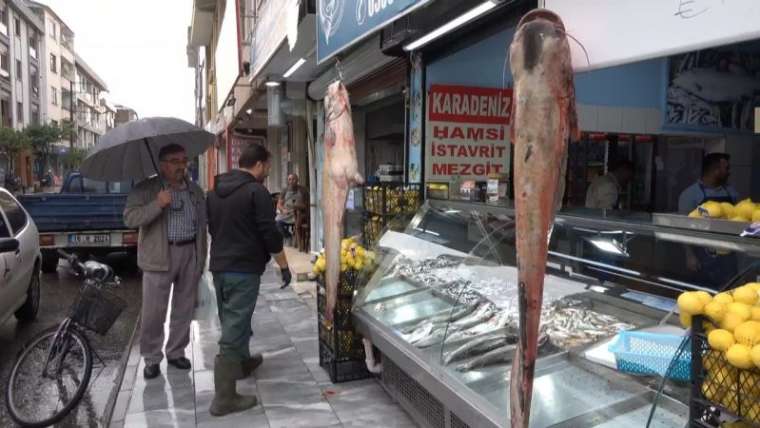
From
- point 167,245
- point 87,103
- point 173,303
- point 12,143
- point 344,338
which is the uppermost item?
point 87,103

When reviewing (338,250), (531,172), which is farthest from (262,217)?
(531,172)

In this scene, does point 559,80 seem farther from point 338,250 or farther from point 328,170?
point 338,250

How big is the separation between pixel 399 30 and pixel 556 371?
3790 mm

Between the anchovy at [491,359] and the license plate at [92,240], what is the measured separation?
883 centimetres

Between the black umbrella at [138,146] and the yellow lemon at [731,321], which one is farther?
the black umbrella at [138,146]

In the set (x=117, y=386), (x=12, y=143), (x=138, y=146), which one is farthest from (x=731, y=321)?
(x=12, y=143)

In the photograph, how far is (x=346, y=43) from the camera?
5.53 metres

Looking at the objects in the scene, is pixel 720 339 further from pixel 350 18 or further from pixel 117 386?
pixel 117 386

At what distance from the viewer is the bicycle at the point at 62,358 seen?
14.7 feet

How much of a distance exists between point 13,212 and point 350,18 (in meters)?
4.85

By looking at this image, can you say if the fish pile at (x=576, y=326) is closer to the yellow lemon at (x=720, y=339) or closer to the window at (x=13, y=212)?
the yellow lemon at (x=720, y=339)

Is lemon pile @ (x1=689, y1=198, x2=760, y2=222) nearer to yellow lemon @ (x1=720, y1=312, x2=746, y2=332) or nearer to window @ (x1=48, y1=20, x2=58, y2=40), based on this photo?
yellow lemon @ (x1=720, y1=312, x2=746, y2=332)

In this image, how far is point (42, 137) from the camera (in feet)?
132

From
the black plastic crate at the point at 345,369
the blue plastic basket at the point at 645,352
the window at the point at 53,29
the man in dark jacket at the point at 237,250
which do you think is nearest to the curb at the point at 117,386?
the man in dark jacket at the point at 237,250
